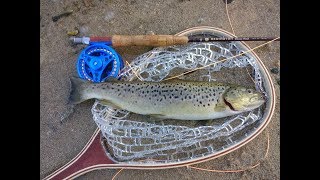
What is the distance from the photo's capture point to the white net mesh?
2896 mm

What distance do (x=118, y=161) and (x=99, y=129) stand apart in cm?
31

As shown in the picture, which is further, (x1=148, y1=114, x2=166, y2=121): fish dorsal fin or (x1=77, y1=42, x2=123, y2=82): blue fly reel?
(x1=77, y1=42, x2=123, y2=82): blue fly reel

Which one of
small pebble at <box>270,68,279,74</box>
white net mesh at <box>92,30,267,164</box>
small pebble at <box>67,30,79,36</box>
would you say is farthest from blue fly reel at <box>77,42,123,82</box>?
small pebble at <box>270,68,279,74</box>

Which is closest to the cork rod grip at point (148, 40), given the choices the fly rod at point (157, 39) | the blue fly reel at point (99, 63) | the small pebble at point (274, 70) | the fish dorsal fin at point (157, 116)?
the fly rod at point (157, 39)

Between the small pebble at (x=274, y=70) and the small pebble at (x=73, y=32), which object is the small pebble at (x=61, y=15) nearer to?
the small pebble at (x=73, y=32)

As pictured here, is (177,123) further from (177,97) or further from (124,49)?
(124,49)

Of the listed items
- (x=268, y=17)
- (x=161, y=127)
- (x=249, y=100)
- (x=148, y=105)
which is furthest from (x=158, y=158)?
(x=268, y=17)

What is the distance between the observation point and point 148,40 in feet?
9.65

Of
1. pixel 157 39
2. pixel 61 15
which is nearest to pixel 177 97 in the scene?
pixel 157 39

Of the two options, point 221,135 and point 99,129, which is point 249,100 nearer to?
point 221,135

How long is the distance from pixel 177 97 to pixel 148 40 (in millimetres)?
539

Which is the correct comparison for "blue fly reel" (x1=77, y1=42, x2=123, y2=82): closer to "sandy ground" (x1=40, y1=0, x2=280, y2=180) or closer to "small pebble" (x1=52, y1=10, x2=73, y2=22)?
"sandy ground" (x1=40, y1=0, x2=280, y2=180)

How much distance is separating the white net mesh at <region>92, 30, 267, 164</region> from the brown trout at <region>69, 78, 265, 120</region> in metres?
0.12

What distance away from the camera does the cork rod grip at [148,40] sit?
115 inches
